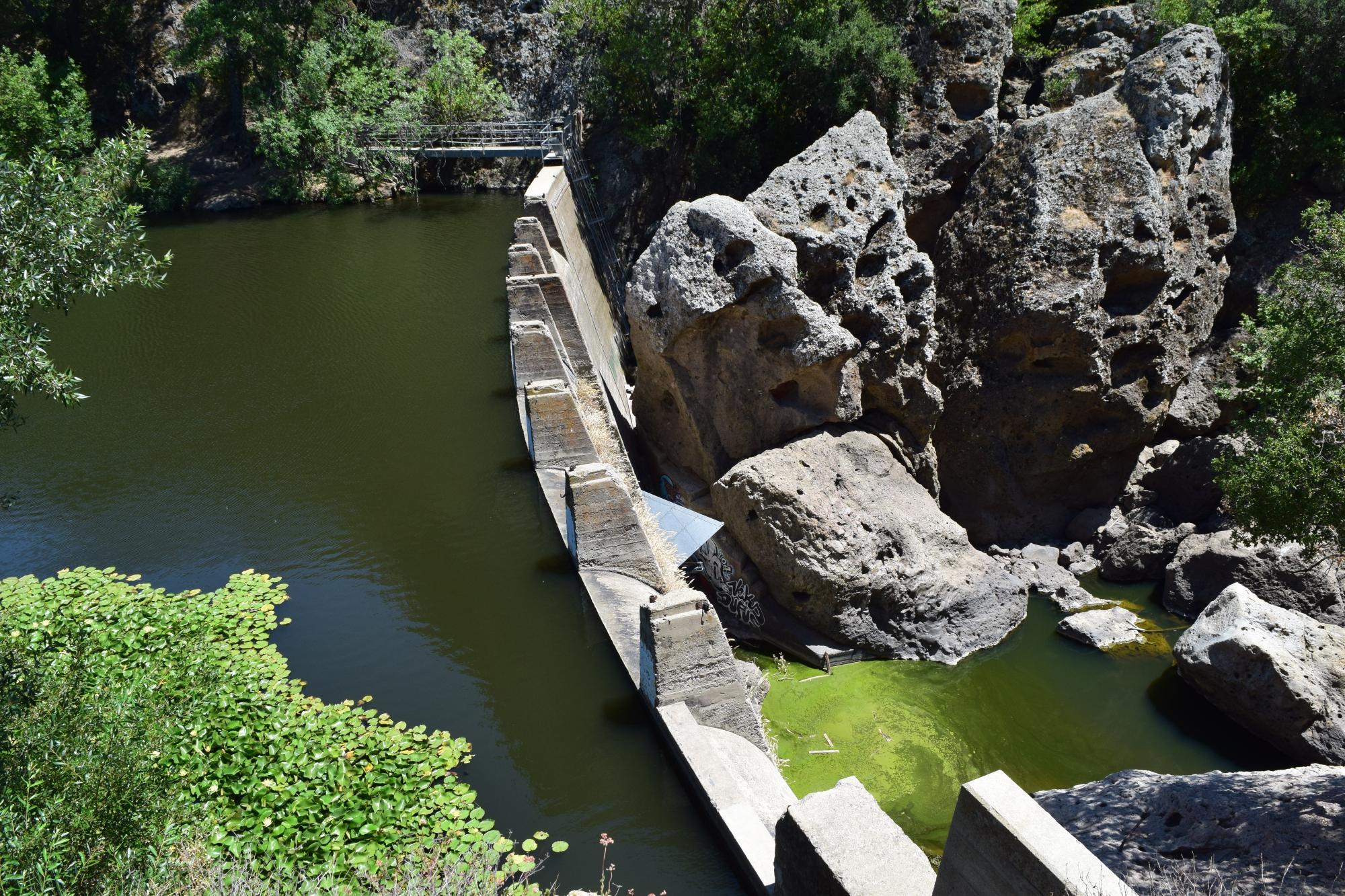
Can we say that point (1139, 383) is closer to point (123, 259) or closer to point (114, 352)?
point (123, 259)

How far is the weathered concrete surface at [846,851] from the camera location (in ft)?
24.1

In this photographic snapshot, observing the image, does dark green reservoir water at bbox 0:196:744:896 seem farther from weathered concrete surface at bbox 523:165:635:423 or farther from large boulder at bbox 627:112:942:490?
large boulder at bbox 627:112:942:490

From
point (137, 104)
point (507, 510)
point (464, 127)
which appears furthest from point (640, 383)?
point (137, 104)

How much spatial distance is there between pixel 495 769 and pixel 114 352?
17.4 metres

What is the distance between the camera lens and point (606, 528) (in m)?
13.1

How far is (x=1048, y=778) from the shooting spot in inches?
507

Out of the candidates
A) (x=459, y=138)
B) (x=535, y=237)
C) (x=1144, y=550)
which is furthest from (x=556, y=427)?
(x=459, y=138)

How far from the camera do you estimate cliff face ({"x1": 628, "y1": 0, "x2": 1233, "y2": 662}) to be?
15047 millimetres

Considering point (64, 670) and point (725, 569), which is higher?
point (64, 670)

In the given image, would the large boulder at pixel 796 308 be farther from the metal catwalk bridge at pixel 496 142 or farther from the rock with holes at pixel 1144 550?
the metal catwalk bridge at pixel 496 142

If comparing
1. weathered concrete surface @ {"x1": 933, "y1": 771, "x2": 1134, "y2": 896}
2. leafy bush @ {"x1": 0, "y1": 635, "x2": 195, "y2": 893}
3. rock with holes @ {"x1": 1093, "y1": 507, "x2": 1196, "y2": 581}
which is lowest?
rock with holes @ {"x1": 1093, "y1": 507, "x2": 1196, "y2": 581}

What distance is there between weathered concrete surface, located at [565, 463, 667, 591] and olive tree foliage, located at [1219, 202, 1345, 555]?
7299mm

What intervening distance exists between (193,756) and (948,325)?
13978mm

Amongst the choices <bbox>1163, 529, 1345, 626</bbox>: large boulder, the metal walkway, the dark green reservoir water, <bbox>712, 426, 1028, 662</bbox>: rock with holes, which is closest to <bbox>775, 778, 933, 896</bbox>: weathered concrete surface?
the dark green reservoir water
